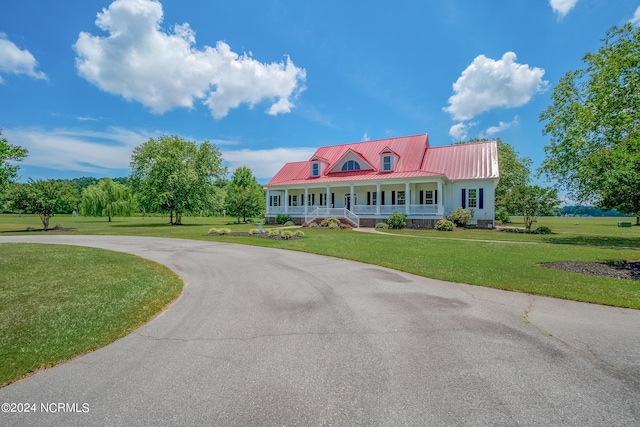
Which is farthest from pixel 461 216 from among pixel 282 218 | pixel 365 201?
pixel 282 218

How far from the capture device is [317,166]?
34531 mm

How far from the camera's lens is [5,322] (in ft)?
17.0

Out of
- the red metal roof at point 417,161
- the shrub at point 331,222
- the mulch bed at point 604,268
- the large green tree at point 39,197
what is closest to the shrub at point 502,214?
the red metal roof at point 417,161

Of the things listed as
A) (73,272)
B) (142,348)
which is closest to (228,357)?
(142,348)

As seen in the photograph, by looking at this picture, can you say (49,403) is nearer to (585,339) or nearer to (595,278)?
(585,339)

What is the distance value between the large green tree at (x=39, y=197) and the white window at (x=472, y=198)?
36925 millimetres

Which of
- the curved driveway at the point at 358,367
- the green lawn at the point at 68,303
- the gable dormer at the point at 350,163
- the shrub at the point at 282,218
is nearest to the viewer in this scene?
the curved driveway at the point at 358,367

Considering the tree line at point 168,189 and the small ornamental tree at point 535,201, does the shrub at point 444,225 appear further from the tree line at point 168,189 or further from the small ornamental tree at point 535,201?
the tree line at point 168,189

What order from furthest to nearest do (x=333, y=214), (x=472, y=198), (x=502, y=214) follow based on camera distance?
(x=502, y=214)
(x=333, y=214)
(x=472, y=198)

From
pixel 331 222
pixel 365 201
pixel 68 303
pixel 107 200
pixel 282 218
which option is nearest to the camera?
pixel 68 303

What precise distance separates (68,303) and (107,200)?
45.0m

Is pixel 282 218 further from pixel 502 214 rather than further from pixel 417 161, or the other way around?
pixel 502 214

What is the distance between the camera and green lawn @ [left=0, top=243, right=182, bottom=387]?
4.31 m

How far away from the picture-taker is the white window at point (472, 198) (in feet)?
92.1
